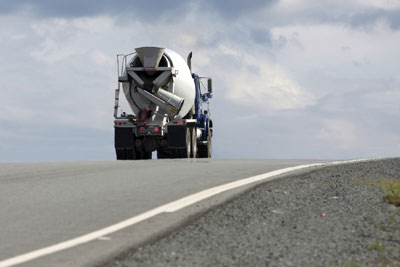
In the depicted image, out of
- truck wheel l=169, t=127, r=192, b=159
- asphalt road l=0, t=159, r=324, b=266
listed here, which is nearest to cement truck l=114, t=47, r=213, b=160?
truck wheel l=169, t=127, r=192, b=159

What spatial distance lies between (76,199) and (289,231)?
3.45m

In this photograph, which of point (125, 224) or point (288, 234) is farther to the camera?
point (125, 224)

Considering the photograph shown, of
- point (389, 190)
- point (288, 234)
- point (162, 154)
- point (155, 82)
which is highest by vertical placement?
point (155, 82)

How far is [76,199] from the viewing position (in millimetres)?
8414

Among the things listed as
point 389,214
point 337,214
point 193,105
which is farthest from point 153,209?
point 193,105

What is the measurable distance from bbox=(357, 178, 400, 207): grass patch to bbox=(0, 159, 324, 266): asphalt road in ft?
7.76

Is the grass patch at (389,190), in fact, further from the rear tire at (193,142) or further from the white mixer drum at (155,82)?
the rear tire at (193,142)

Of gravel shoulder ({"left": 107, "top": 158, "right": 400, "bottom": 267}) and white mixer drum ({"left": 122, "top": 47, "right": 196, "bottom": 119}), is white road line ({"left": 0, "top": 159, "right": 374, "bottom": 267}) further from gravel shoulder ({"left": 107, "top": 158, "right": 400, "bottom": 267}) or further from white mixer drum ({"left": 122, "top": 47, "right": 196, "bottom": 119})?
white mixer drum ({"left": 122, "top": 47, "right": 196, "bottom": 119})

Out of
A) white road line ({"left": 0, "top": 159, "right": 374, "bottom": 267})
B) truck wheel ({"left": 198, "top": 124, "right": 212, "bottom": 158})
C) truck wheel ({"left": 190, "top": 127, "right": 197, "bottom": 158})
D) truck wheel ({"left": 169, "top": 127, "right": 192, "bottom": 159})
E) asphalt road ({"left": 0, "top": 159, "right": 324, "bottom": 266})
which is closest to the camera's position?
white road line ({"left": 0, "top": 159, "right": 374, "bottom": 267})

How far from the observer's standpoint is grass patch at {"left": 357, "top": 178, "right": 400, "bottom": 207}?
27.3 feet

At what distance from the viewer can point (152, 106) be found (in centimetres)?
2255

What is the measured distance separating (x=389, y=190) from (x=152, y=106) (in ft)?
46.3

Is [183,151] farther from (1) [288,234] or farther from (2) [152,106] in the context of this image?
(1) [288,234]

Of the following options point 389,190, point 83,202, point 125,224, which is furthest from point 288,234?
point 389,190
